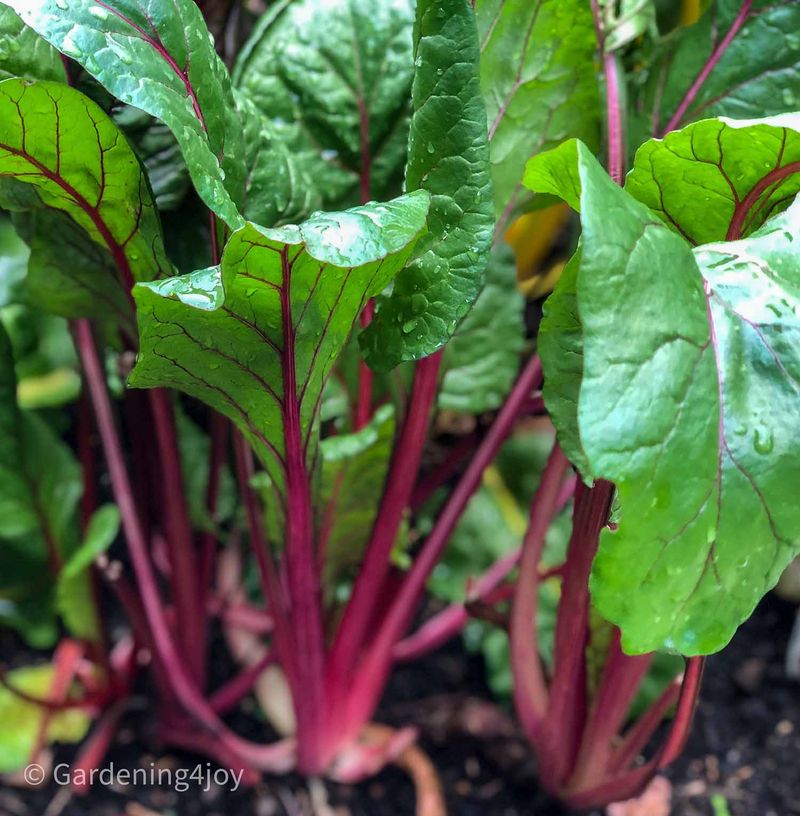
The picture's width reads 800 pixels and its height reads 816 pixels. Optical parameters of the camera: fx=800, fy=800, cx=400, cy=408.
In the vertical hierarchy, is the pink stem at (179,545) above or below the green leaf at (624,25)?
below

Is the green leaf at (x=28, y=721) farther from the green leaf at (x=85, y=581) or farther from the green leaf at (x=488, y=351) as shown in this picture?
the green leaf at (x=488, y=351)

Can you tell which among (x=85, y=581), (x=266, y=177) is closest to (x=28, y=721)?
(x=85, y=581)

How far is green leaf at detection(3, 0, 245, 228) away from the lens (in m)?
0.47

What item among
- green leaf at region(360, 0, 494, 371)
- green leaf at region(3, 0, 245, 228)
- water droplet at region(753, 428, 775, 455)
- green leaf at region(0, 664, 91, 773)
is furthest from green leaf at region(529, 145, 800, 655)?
green leaf at region(0, 664, 91, 773)

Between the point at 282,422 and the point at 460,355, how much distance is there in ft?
1.00

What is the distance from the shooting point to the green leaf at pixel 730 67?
0.69 m

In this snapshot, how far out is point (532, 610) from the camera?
31.0 inches

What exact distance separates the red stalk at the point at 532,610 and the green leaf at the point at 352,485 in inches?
6.0

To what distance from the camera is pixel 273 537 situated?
0.81 metres

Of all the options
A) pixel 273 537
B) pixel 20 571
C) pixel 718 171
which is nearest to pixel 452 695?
pixel 273 537

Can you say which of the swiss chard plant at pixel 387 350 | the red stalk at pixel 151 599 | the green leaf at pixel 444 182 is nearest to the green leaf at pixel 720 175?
the swiss chard plant at pixel 387 350

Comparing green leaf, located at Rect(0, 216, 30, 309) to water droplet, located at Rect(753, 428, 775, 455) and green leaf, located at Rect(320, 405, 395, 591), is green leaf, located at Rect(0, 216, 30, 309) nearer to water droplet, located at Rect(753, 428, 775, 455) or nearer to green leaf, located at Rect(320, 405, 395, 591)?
green leaf, located at Rect(320, 405, 395, 591)

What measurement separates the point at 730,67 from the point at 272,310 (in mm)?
491

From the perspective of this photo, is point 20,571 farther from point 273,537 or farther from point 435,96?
point 435,96
